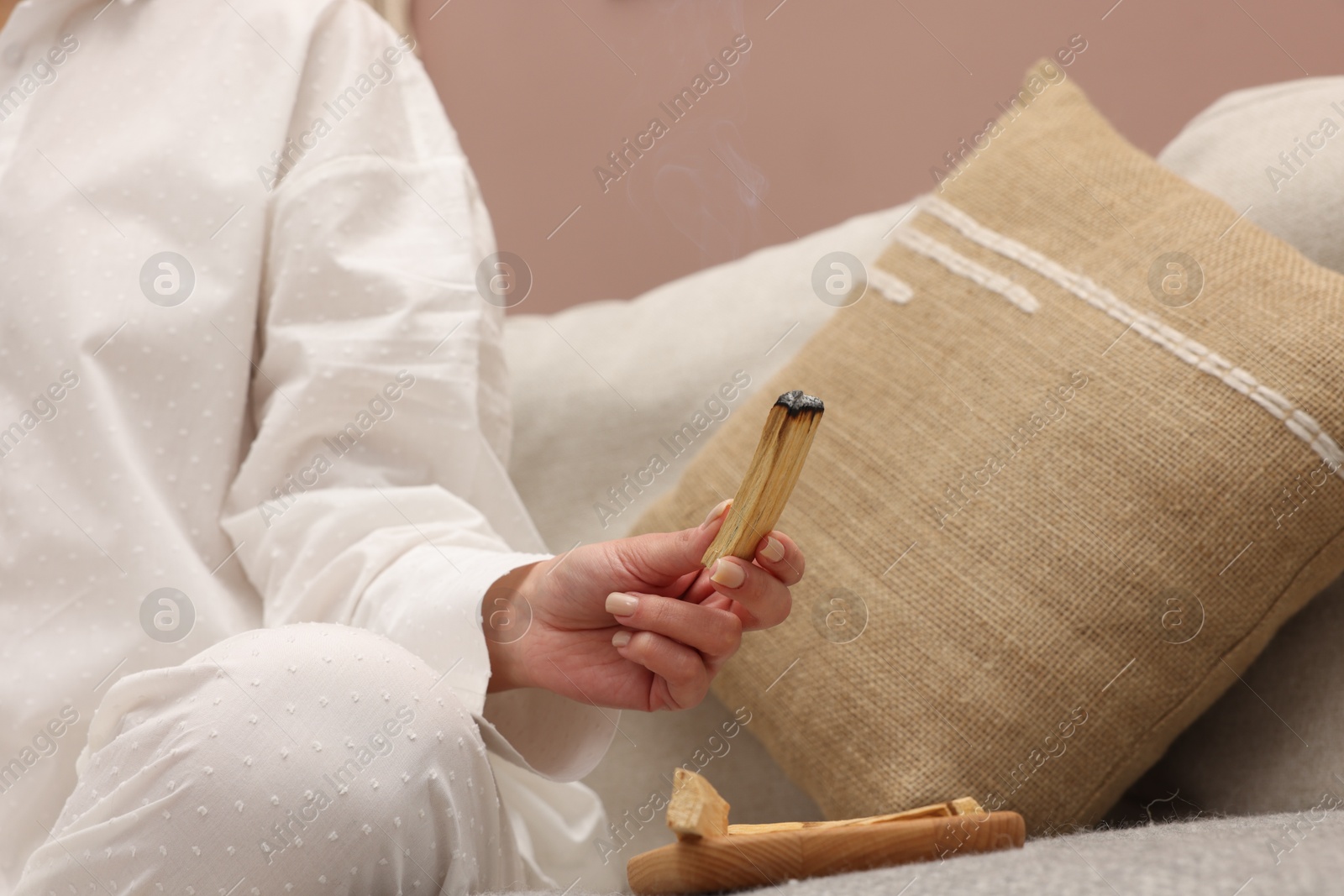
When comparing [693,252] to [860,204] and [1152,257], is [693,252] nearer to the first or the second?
[860,204]

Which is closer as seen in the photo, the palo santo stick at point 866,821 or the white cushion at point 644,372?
the palo santo stick at point 866,821

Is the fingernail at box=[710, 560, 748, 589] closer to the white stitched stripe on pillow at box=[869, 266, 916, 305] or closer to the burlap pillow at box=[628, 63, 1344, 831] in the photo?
the burlap pillow at box=[628, 63, 1344, 831]

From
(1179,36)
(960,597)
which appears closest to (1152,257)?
(960,597)

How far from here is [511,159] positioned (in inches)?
59.9

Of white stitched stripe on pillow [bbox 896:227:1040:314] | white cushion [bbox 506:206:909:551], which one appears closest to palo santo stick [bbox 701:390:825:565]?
white stitched stripe on pillow [bbox 896:227:1040:314]

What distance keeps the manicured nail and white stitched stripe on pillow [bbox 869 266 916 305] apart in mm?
354

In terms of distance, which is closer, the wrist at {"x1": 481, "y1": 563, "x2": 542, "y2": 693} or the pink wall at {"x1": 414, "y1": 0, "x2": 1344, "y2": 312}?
the wrist at {"x1": 481, "y1": 563, "x2": 542, "y2": 693}

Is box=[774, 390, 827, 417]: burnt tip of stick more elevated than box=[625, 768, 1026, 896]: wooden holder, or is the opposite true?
box=[774, 390, 827, 417]: burnt tip of stick

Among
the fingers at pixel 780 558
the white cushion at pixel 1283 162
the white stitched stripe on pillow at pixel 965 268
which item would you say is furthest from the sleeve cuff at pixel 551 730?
the white cushion at pixel 1283 162

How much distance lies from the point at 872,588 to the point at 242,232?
634mm

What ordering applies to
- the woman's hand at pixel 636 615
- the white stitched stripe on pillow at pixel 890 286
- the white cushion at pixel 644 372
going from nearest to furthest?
1. the woman's hand at pixel 636 615
2. the white stitched stripe on pillow at pixel 890 286
3. the white cushion at pixel 644 372

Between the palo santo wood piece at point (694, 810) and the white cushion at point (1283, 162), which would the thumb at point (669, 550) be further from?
the white cushion at point (1283, 162)

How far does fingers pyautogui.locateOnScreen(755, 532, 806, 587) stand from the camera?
21.4 inches

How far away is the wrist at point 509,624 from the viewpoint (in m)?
0.70
